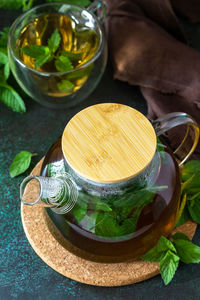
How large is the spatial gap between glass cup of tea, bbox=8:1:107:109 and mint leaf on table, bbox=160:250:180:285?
0.40 m

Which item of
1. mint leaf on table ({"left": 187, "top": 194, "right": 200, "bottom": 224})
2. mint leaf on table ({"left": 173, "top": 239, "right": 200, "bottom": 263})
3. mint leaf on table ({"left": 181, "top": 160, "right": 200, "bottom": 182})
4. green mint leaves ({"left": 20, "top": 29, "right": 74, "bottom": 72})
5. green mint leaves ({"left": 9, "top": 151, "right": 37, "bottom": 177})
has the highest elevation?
green mint leaves ({"left": 20, "top": 29, "right": 74, "bottom": 72})

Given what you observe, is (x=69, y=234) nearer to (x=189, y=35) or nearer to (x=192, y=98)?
(x=192, y=98)

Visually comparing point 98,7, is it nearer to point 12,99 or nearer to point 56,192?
point 12,99

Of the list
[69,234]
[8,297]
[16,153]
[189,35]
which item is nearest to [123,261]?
[69,234]

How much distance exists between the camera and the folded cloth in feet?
3.17

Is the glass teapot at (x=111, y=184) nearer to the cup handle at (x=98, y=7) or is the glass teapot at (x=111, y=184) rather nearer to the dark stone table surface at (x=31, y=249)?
the dark stone table surface at (x=31, y=249)

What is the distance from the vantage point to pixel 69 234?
2.46 feet

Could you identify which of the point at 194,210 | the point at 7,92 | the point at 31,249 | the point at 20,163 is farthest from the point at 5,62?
the point at 194,210

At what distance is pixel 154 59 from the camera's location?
99 centimetres

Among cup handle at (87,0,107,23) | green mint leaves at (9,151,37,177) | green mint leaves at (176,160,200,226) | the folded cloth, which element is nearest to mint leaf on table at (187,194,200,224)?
green mint leaves at (176,160,200,226)

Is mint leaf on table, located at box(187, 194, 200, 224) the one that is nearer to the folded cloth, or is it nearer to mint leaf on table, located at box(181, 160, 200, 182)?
mint leaf on table, located at box(181, 160, 200, 182)

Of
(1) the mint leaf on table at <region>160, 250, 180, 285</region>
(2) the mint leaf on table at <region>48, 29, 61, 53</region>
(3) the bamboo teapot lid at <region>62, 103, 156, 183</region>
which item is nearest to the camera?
(3) the bamboo teapot lid at <region>62, 103, 156, 183</region>

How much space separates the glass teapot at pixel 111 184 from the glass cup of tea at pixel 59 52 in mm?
223

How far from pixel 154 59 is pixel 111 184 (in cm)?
44
